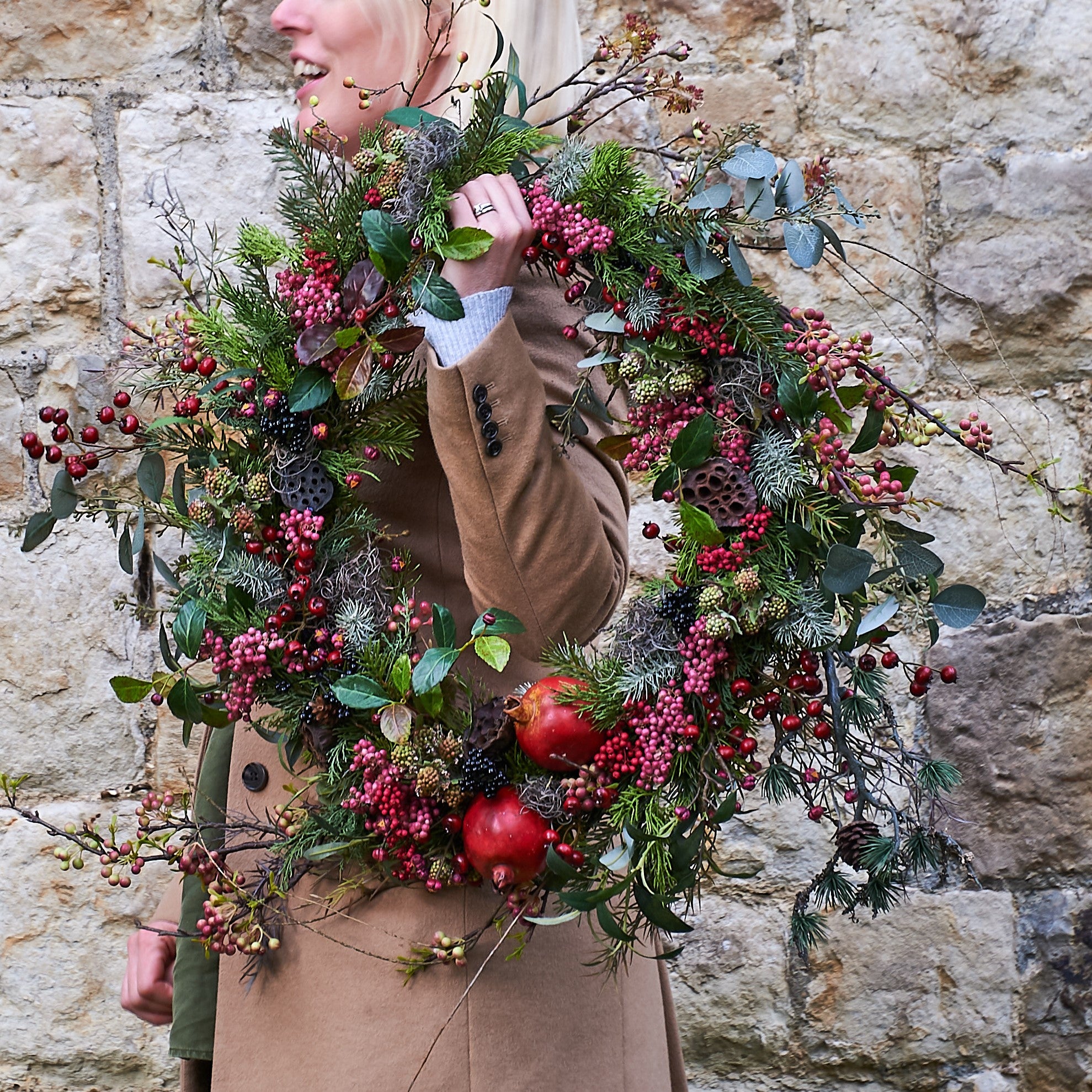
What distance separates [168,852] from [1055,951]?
1.18 metres

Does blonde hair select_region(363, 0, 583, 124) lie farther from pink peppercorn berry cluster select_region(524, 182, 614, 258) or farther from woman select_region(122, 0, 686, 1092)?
pink peppercorn berry cluster select_region(524, 182, 614, 258)

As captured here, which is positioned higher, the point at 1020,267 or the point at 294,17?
the point at 294,17

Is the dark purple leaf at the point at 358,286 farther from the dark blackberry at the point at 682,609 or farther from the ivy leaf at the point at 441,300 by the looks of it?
the dark blackberry at the point at 682,609

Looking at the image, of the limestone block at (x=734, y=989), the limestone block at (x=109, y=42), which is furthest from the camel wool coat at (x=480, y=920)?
the limestone block at (x=109, y=42)

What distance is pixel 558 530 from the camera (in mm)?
921

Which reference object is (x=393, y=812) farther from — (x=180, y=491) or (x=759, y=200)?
(x=759, y=200)

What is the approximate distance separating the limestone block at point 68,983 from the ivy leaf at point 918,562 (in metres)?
1.23

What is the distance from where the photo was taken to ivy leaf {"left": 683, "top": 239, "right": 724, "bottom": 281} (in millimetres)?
901

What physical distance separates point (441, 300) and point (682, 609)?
29cm

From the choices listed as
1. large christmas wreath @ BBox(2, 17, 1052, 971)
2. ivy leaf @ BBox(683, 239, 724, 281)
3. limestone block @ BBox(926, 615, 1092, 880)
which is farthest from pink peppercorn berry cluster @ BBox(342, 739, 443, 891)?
limestone block @ BBox(926, 615, 1092, 880)

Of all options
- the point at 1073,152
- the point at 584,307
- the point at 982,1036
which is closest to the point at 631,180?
the point at 584,307

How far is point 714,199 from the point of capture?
2.96 feet

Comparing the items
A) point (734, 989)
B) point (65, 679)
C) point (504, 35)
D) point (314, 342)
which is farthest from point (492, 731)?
point (65, 679)

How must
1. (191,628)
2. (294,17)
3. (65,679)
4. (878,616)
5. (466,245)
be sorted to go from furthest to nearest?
(65,679) → (294,17) → (191,628) → (466,245) → (878,616)
